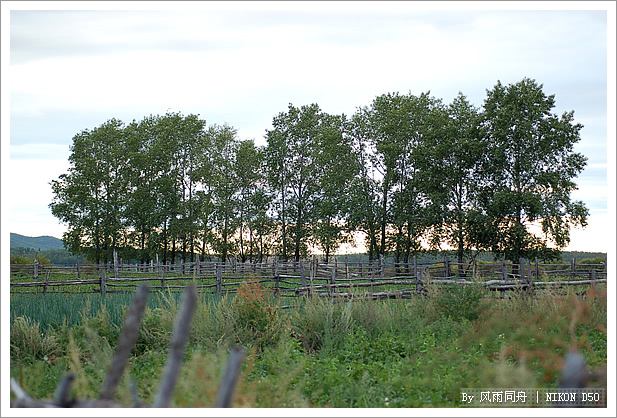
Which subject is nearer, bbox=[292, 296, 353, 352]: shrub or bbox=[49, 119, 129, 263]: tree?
bbox=[292, 296, 353, 352]: shrub

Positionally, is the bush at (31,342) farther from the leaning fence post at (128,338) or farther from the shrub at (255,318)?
the leaning fence post at (128,338)

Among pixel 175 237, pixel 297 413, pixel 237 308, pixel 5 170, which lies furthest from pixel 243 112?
pixel 175 237

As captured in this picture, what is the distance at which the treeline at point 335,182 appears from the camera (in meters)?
21.7

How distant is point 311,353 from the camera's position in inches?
257

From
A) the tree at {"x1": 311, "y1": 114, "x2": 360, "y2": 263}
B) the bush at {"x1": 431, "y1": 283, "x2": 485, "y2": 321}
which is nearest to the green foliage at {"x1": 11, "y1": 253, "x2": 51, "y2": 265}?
the tree at {"x1": 311, "y1": 114, "x2": 360, "y2": 263}

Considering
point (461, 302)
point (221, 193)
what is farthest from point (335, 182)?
point (461, 302)

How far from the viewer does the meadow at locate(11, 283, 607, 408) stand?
15.6 ft

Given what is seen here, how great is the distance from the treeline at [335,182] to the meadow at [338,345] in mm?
14613

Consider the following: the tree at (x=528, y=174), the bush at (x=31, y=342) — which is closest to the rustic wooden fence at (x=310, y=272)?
the tree at (x=528, y=174)

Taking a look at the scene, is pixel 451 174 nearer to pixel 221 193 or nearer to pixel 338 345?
pixel 221 193

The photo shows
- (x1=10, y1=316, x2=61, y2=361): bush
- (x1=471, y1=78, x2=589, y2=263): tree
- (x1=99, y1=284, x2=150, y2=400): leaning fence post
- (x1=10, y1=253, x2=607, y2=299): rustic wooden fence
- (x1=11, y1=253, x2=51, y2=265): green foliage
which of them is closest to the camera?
(x1=99, y1=284, x2=150, y2=400): leaning fence post

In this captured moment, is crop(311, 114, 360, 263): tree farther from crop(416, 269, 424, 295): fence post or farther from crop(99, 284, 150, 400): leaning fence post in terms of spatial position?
crop(99, 284, 150, 400): leaning fence post

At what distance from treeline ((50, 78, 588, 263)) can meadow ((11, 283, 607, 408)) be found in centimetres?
1461

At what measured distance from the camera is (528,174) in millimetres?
21641
